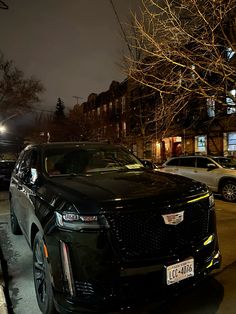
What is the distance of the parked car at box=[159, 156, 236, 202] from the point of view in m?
10.6

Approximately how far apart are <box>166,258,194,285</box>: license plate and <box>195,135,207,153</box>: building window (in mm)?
20054

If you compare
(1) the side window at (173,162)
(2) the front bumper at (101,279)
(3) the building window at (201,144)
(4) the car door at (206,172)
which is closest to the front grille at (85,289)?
(2) the front bumper at (101,279)

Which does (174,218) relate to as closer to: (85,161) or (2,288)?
(85,161)

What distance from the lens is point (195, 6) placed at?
33.7 ft

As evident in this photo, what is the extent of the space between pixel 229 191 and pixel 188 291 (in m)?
8.03

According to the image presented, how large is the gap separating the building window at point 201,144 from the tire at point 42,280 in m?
20.0

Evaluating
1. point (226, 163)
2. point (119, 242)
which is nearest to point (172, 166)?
point (226, 163)

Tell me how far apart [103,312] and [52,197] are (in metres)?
1.22

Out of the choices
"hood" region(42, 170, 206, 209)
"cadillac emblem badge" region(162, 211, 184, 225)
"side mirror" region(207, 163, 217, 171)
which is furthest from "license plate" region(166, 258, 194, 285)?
"side mirror" region(207, 163, 217, 171)

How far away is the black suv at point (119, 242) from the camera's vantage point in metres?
2.81

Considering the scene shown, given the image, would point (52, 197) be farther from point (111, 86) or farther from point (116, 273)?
point (111, 86)

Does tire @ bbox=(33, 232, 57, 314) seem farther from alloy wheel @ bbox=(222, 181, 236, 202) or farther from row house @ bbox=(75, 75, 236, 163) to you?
row house @ bbox=(75, 75, 236, 163)

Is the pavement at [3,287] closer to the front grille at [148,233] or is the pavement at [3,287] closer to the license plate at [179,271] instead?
the front grille at [148,233]

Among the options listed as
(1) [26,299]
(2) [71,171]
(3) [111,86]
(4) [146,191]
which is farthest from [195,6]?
(3) [111,86]
